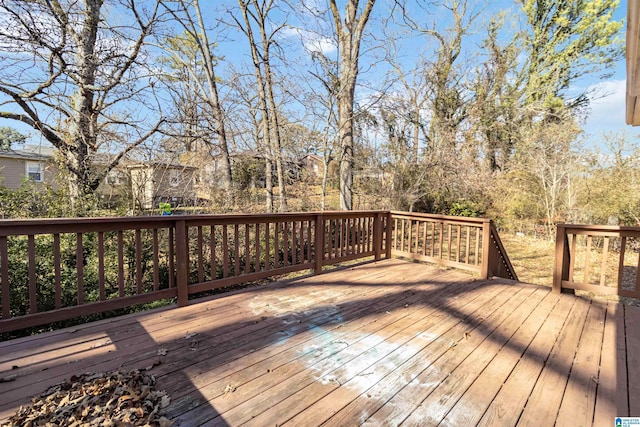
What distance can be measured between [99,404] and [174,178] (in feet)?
13.5

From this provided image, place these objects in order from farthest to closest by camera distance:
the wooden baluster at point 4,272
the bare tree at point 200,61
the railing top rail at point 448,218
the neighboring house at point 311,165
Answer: the neighboring house at point 311,165 < the bare tree at point 200,61 < the railing top rail at point 448,218 < the wooden baluster at point 4,272

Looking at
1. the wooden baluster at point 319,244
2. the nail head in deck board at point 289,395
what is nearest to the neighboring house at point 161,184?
the wooden baluster at point 319,244

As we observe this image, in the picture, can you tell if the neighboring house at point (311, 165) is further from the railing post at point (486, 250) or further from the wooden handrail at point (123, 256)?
the railing post at point (486, 250)

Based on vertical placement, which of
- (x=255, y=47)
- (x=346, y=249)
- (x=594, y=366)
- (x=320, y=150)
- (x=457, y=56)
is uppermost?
(x=457, y=56)

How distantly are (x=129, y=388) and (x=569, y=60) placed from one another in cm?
1539

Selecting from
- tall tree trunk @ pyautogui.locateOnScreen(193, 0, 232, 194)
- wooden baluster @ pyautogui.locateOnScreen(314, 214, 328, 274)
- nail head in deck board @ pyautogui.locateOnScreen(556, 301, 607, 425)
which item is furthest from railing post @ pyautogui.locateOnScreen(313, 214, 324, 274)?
nail head in deck board @ pyautogui.locateOnScreen(556, 301, 607, 425)

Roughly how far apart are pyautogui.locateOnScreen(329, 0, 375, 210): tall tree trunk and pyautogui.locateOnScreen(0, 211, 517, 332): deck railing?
1898 mm

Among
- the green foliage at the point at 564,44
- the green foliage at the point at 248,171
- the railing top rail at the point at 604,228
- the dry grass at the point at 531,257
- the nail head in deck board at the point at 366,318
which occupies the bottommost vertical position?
the dry grass at the point at 531,257

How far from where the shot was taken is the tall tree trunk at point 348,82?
6547mm

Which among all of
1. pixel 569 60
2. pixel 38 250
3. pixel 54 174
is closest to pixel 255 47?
pixel 54 174

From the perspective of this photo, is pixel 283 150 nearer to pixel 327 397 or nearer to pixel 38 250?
pixel 38 250

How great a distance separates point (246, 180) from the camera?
23.0ft

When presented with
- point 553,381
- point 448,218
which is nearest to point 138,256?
point 553,381

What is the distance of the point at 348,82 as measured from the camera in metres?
6.54
